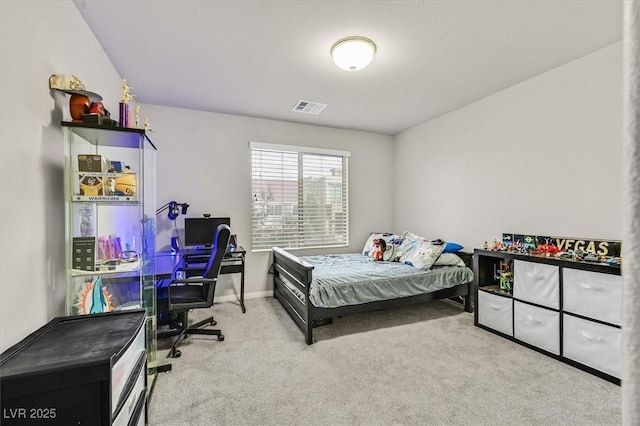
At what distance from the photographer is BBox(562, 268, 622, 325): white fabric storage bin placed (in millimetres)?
2188

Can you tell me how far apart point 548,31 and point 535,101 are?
882 mm

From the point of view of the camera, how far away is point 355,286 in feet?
9.95

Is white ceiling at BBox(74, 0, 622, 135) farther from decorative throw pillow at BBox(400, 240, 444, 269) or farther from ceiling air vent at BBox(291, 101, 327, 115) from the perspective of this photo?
decorative throw pillow at BBox(400, 240, 444, 269)

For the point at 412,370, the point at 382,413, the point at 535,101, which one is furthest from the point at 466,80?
the point at 382,413

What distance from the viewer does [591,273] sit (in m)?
2.32

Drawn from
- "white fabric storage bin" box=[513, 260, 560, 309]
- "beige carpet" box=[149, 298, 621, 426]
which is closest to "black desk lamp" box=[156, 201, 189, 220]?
"beige carpet" box=[149, 298, 621, 426]

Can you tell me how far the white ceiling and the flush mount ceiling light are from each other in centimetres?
6

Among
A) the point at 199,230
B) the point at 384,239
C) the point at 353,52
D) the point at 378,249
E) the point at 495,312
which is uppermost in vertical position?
the point at 353,52

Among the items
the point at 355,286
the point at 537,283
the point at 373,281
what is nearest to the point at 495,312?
the point at 537,283

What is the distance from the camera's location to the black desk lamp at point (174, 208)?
3635 millimetres

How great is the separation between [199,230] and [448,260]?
3074mm

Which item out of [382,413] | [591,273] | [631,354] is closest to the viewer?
[631,354]

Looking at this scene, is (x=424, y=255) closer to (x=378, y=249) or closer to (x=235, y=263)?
(x=378, y=249)

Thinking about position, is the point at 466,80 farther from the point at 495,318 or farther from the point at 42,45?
the point at 42,45
